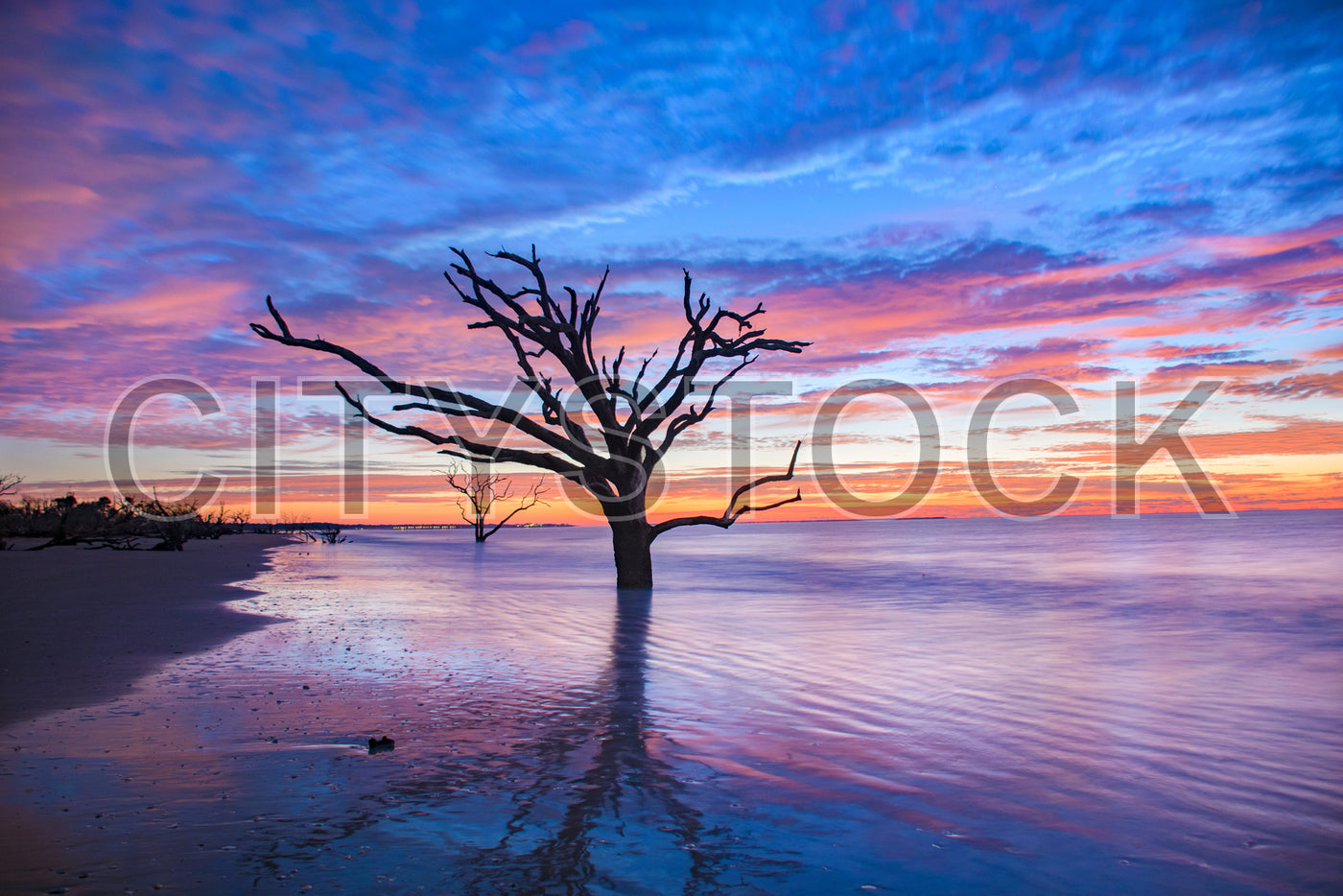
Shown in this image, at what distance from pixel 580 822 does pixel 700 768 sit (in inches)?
43.6

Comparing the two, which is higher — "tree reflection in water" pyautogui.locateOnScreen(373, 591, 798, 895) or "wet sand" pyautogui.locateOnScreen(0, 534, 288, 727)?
"tree reflection in water" pyautogui.locateOnScreen(373, 591, 798, 895)

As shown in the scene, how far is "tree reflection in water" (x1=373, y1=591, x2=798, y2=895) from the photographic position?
123 inches

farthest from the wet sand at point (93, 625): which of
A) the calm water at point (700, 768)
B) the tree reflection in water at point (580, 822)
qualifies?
the tree reflection in water at point (580, 822)

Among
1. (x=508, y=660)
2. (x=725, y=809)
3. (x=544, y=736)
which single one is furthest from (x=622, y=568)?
(x=725, y=809)

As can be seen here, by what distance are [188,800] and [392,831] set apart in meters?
1.17

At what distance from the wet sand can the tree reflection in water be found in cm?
366

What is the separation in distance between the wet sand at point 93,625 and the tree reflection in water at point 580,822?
366cm

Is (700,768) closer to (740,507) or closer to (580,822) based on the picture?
(580,822)

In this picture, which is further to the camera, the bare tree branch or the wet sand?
the bare tree branch

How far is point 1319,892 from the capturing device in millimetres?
3168

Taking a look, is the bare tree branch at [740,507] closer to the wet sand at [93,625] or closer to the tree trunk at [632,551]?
the tree trunk at [632,551]

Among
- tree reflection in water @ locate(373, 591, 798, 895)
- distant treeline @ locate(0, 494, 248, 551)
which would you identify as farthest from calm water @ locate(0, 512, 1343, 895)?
distant treeline @ locate(0, 494, 248, 551)

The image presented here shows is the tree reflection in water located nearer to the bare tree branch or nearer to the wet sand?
the wet sand

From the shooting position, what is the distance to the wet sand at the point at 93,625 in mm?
6445
